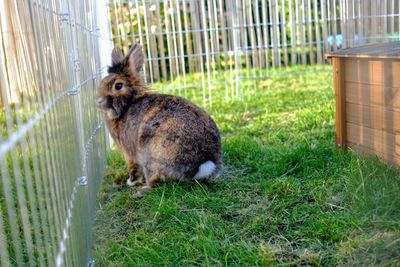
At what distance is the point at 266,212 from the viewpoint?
9.51 ft

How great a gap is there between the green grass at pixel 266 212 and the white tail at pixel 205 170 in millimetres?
75

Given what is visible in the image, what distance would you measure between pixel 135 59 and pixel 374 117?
176cm

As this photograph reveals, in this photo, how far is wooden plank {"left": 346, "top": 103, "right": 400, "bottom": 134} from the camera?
10.3 feet

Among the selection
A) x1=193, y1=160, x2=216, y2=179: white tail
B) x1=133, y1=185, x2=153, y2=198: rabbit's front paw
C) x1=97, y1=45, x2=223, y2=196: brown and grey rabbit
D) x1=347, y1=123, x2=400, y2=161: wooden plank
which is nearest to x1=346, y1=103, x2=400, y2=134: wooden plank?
x1=347, y1=123, x2=400, y2=161: wooden plank

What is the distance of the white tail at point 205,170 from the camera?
336 cm

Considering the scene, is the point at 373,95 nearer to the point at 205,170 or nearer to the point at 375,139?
the point at 375,139

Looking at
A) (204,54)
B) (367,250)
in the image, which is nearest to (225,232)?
(367,250)

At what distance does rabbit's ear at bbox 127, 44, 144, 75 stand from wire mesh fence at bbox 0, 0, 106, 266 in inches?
38.0

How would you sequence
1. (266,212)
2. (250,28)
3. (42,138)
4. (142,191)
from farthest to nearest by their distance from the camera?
(250,28) → (142,191) → (266,212) → (42,138)

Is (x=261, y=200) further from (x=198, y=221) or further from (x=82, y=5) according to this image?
(x=82, y=5)

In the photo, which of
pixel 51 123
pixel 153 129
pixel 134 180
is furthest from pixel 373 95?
pixel 51 123

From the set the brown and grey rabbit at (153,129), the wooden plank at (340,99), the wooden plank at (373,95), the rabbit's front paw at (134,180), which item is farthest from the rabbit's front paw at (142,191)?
the wooden plank at (373,95)

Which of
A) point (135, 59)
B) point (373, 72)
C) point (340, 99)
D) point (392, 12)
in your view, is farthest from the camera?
point (392, 12)

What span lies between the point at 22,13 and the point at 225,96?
5429 mm
